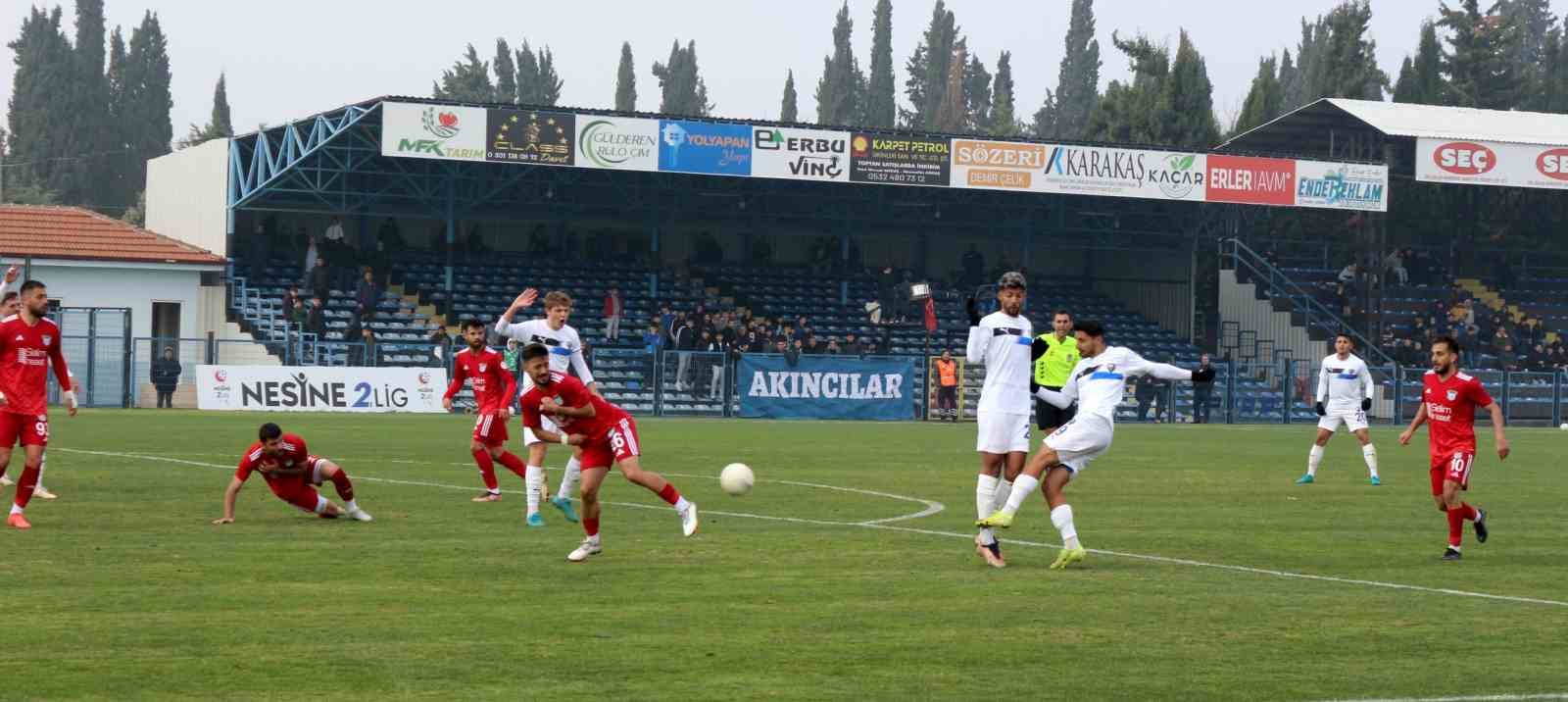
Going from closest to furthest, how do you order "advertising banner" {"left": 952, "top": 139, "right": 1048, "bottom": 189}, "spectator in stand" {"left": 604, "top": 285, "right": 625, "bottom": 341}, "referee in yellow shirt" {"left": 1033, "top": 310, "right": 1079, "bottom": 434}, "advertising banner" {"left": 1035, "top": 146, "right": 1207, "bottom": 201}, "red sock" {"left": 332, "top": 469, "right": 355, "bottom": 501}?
1. "red sock" {"left": 332, "top": 469, "right": 355, "bottom": 501}
2. "referee in yellow shirt" {"left": 1033, "top": 310, "right": 1079, "bottom": 434}
3. "spectator in stand" {"left": 604, "top": 285, "right": 625, "bottom": 341}
4. "advertising banner" {"left": 952, "top": 139, "right": 1048, "bottom": 189}
5. "advertising banner" {"left": 1035, "top": 146, "right": 1207, "bottom": 201}

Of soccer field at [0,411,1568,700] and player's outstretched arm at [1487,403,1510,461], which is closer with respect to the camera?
soccer field at [0,411,1568,700]

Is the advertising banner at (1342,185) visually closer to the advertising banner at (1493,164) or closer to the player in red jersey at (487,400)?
the advertising banner at (1493,164)

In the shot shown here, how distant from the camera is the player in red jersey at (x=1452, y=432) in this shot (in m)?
16.5

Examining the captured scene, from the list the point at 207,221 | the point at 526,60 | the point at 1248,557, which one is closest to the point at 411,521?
the point at 1248,557

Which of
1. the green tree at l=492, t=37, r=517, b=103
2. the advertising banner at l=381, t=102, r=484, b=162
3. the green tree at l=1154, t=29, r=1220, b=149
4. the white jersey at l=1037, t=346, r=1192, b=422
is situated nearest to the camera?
the white jersey at l=1037, t=346, r=1192, b=422

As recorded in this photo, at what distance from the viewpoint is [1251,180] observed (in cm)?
5684

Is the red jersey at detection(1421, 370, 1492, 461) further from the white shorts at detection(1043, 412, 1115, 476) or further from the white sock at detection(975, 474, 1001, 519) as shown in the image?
the white sock at detection(975, 474, 1001, 519)

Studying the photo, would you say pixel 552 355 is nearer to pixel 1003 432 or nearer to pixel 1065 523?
pixel 1003 432

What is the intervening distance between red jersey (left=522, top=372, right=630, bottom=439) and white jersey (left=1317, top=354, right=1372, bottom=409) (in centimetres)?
1720

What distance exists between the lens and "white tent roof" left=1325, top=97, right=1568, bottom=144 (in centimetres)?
5881

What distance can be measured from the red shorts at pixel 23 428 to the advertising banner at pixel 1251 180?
44462 mm

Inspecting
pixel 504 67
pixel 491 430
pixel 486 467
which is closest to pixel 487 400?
pixel 491 430

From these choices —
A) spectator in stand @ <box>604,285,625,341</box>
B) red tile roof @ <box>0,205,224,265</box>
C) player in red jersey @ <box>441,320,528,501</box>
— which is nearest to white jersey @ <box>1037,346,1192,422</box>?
player in red jersey @ <box>441,320,528,501</box>

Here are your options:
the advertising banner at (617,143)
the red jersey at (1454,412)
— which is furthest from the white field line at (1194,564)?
the advertising banner at (617,143)
